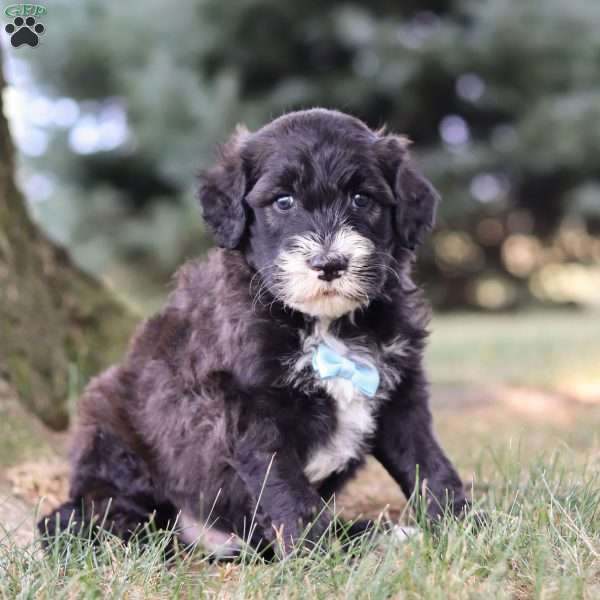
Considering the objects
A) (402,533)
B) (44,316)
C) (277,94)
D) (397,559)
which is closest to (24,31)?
(44,316)

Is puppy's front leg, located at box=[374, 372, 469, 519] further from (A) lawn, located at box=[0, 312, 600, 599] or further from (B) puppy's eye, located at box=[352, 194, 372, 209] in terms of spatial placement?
(B) puppy's eye, located at box=[352, 194, 372, 209]

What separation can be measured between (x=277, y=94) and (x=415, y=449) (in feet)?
37.2

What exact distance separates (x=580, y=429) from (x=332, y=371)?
2912 millimetres

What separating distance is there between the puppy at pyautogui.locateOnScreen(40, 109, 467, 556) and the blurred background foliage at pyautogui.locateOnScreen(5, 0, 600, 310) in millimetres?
9753

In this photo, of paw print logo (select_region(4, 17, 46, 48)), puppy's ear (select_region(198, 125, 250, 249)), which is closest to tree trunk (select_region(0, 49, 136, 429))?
paw print logo (select_region(4, 17, 46, 48))

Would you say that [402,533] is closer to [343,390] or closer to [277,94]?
[343,390]

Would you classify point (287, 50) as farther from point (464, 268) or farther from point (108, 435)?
point (108, 435)

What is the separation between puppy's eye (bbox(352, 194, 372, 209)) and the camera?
10.0 ft

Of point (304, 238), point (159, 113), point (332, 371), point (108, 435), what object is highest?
point (159, 113)

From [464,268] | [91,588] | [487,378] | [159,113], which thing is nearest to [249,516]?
[91,588]

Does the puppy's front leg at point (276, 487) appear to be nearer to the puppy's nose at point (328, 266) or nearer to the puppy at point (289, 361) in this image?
the puppy at point (289, 361)

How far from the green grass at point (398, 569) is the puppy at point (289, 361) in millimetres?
278

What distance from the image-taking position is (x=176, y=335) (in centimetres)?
346

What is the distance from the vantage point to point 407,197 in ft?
10.5
